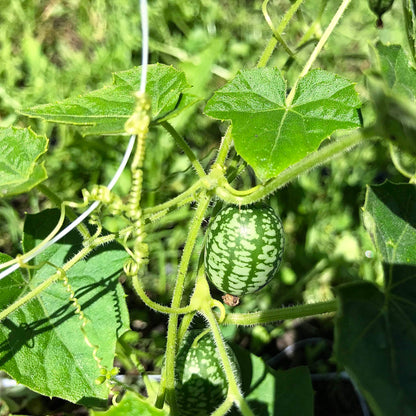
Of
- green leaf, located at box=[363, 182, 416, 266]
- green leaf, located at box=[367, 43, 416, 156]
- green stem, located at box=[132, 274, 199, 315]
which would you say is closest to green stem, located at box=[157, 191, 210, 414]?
green stem, located at box=[132, 274, 199, 315]

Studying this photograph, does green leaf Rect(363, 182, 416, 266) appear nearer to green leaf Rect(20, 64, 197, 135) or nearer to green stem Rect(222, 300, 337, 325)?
green stem Rect(222, 300, 337, 325)

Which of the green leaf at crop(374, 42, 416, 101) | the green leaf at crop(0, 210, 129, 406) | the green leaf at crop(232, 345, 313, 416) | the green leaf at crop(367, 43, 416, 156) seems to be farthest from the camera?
the green leaf at crop(232, 345, 313, 416)

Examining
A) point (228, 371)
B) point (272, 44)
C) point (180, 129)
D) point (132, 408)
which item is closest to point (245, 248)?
point (228, 371)

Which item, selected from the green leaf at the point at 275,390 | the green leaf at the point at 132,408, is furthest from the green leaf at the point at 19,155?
the green leaf at the point at 275,390

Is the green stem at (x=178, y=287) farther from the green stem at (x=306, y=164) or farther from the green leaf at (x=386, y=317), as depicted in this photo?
the green leaf at (x=386, y=317)

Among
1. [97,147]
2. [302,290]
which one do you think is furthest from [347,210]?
[97,147]

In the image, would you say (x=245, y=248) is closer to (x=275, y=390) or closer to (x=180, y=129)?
(x=275, y=390)

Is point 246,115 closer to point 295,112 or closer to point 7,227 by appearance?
point 295,112
